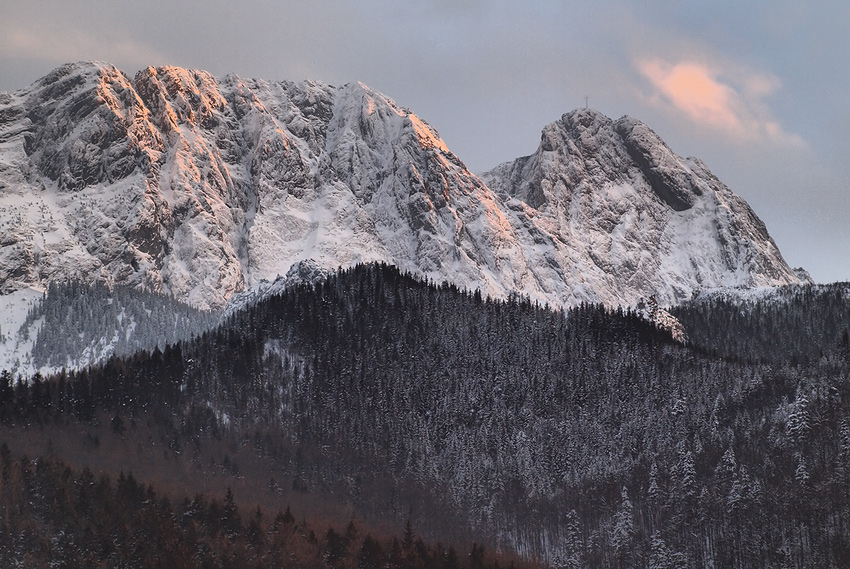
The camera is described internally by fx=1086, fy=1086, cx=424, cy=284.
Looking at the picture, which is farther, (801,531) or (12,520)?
(801,531)

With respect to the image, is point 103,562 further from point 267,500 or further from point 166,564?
point 267,500

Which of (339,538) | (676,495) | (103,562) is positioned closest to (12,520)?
(103,562)

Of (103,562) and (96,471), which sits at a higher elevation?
(96,471)

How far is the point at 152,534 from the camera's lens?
149 m

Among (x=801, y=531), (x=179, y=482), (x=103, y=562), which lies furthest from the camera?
(x=179, y=482)

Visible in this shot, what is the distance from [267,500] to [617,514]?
61781 millimetres

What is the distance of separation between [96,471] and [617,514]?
90.0m

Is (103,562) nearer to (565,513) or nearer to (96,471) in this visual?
(96,471)

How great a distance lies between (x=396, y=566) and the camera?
158250 millimetres

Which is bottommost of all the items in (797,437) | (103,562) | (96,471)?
(103,562)

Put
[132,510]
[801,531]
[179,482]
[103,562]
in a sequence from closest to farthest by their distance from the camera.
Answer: [103,562]
[132,510]
[801,531]
[179,482]

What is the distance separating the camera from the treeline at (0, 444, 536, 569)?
144m

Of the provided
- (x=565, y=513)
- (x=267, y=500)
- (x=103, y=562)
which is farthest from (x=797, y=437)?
(x=103, y=562)

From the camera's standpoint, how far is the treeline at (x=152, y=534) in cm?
14375
